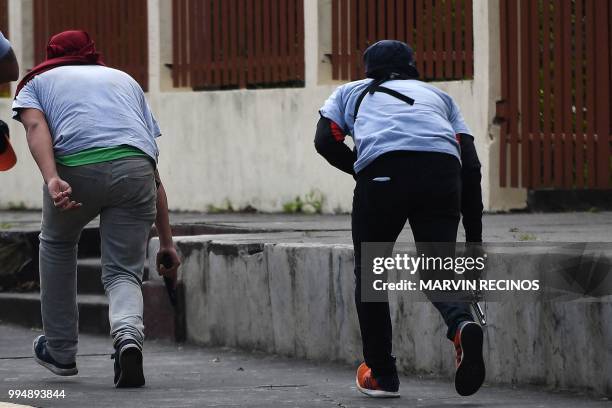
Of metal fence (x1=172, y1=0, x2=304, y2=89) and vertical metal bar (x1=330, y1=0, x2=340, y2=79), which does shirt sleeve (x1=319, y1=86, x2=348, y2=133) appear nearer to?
vertical metal bar (x1=330, y1=0, x2=340, y2=79)

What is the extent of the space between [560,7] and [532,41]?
329 mm

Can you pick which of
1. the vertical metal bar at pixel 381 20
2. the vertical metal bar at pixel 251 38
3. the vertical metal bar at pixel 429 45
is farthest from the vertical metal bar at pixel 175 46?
the vertical metal bar at pixel 429 45

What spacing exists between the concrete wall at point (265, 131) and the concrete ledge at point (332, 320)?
353 cm

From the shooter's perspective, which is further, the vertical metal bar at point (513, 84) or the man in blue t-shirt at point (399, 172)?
the vertical metal bar at point (513, 84)

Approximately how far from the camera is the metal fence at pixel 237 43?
14148mm

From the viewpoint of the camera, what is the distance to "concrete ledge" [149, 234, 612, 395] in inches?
268

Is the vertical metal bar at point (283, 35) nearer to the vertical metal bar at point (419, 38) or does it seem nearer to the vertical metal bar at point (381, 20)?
the vertical metal bar at point (381, 20)

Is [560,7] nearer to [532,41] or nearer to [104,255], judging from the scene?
[532,41]

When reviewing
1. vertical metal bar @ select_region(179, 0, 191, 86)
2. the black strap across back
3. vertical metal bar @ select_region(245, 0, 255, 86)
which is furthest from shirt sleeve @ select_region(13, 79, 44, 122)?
vertical metal bar @ select_region(179, 0, 191, 86)

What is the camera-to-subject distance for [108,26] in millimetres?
16047

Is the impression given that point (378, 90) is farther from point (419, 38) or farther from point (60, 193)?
point (419, 38)

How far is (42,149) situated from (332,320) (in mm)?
1977

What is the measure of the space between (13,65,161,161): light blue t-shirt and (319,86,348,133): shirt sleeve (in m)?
0.92

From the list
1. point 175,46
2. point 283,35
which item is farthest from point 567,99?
point 175,46
